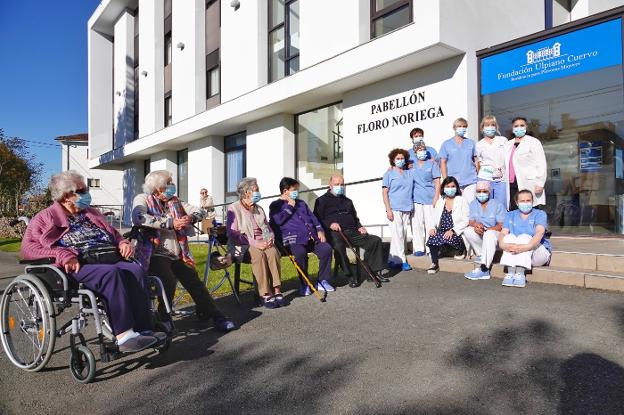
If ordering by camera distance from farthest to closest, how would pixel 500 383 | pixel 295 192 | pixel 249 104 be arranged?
pixel 249 104, pixel 295 192, pixel 500 383

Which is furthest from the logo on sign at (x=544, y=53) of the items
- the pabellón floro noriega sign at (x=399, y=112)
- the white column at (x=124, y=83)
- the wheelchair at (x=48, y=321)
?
the white column at (x=124, y=83)

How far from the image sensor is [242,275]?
24.5ft

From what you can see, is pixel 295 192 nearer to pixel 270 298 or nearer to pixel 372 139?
pixel 270 298

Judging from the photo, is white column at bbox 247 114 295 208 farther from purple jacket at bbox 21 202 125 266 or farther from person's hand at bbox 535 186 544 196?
purple jacket at bbox 21 202 125 266

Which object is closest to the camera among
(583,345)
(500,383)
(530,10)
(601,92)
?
(500,383)

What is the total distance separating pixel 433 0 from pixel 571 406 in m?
7.43

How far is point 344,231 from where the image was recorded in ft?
21.1

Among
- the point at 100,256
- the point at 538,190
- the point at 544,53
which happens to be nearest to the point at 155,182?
the point at 100,256

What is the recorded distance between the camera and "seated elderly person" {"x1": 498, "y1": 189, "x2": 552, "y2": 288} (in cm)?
533

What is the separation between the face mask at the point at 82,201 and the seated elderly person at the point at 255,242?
5.97 ft

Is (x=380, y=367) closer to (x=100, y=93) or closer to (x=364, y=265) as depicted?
(x=364, y=265)

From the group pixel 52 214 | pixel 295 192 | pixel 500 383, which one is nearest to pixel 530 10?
pixel 295 192

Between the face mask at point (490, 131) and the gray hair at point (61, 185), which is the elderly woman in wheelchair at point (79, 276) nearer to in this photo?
the gray hair at point (61, 185)

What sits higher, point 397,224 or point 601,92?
point 601,92
